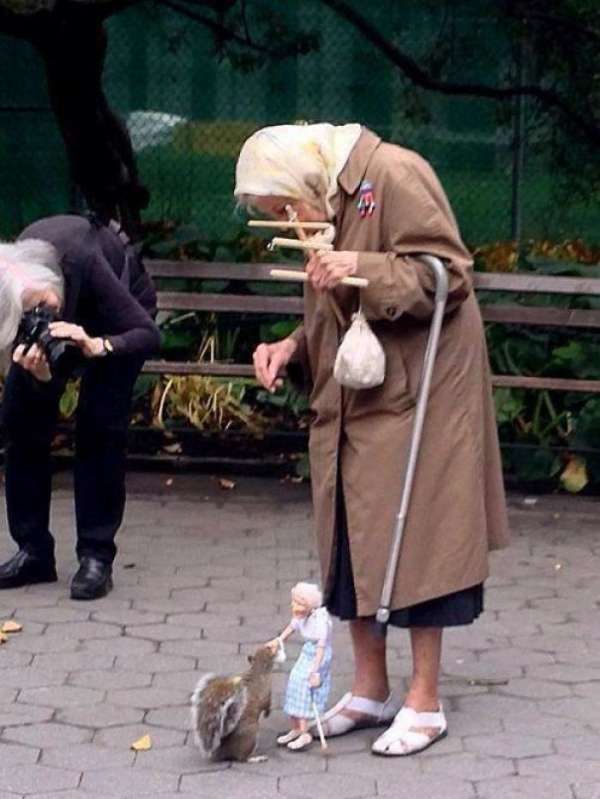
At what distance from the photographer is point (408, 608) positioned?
4.61 metres

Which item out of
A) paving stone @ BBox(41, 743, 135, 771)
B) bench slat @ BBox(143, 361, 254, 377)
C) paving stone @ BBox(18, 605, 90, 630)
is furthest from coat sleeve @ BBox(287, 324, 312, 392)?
bench slat @ BBox(143, 361, 254, 377)

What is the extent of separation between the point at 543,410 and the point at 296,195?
4.03 meters

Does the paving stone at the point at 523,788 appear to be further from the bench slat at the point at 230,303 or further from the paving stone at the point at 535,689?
the bench slat at the point at 230,303

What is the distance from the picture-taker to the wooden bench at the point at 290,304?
314 inches

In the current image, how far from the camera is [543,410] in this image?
27.1 feet

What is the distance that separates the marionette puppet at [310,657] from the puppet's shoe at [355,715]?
15cm

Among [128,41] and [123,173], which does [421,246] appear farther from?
[128,41]

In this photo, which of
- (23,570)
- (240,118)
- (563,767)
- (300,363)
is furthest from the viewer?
(240,118)

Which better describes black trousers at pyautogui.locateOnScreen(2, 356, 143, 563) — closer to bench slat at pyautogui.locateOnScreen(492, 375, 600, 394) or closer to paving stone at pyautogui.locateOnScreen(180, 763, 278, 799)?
paving stone at pyautogui.locateOnScreen(180, 763, 278, 799)

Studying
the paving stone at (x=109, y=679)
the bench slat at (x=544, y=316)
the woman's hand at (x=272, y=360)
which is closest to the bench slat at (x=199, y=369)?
the bench slat at (x=544, y=316)

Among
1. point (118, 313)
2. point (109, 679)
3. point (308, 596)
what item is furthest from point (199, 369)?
point (308, 596)

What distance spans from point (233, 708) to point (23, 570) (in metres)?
2.02

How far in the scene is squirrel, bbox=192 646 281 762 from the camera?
14.9 ft

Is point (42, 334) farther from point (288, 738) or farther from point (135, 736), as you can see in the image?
point (288, 738)
